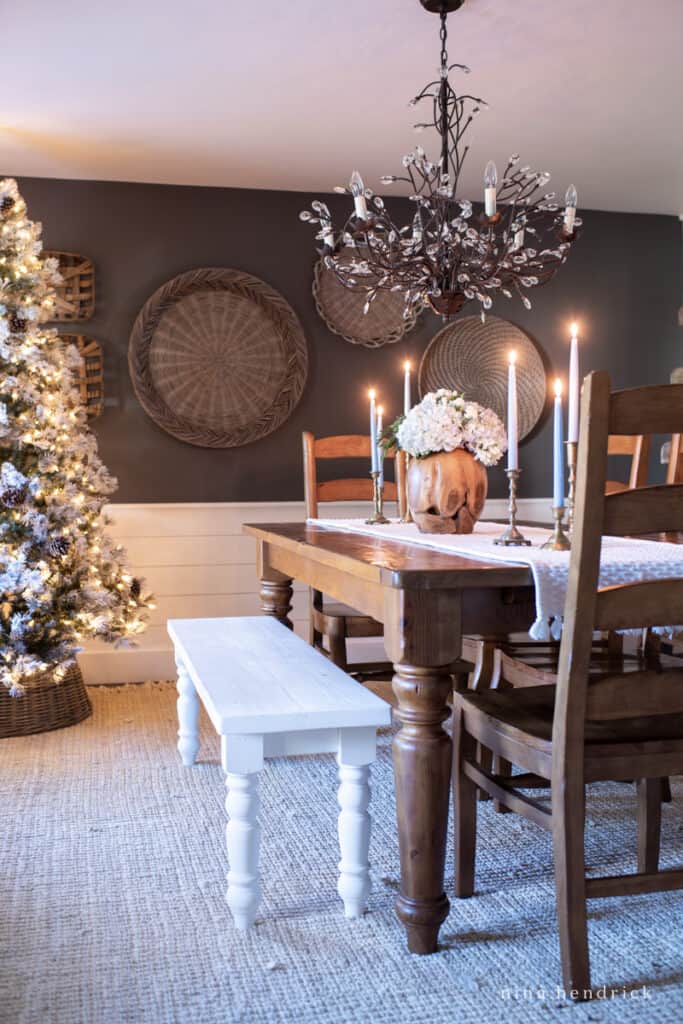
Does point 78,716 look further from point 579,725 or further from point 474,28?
point 474,28

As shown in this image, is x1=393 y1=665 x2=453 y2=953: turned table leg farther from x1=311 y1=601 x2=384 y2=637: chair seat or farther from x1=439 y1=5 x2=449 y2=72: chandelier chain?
x1=439 y1=5 x2=449 y2=72: chandelier chain

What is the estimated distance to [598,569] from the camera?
160cm

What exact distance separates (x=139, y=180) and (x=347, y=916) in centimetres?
360

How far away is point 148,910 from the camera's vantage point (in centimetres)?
206

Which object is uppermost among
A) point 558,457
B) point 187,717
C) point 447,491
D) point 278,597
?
point 558,457

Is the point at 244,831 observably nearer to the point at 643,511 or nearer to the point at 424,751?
the point at 424,751

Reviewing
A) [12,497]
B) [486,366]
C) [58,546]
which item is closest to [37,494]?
[12,497]

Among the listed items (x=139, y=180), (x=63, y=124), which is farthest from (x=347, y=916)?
(x=139, y=180)

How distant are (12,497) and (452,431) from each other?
5.74 ft

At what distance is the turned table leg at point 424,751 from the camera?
1.80m

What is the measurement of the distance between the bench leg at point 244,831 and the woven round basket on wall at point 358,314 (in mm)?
3137

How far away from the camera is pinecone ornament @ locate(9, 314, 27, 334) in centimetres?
351

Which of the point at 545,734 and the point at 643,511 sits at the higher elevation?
the point at 643,511

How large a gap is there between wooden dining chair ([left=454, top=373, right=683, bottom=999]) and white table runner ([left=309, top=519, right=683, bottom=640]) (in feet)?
0.52
